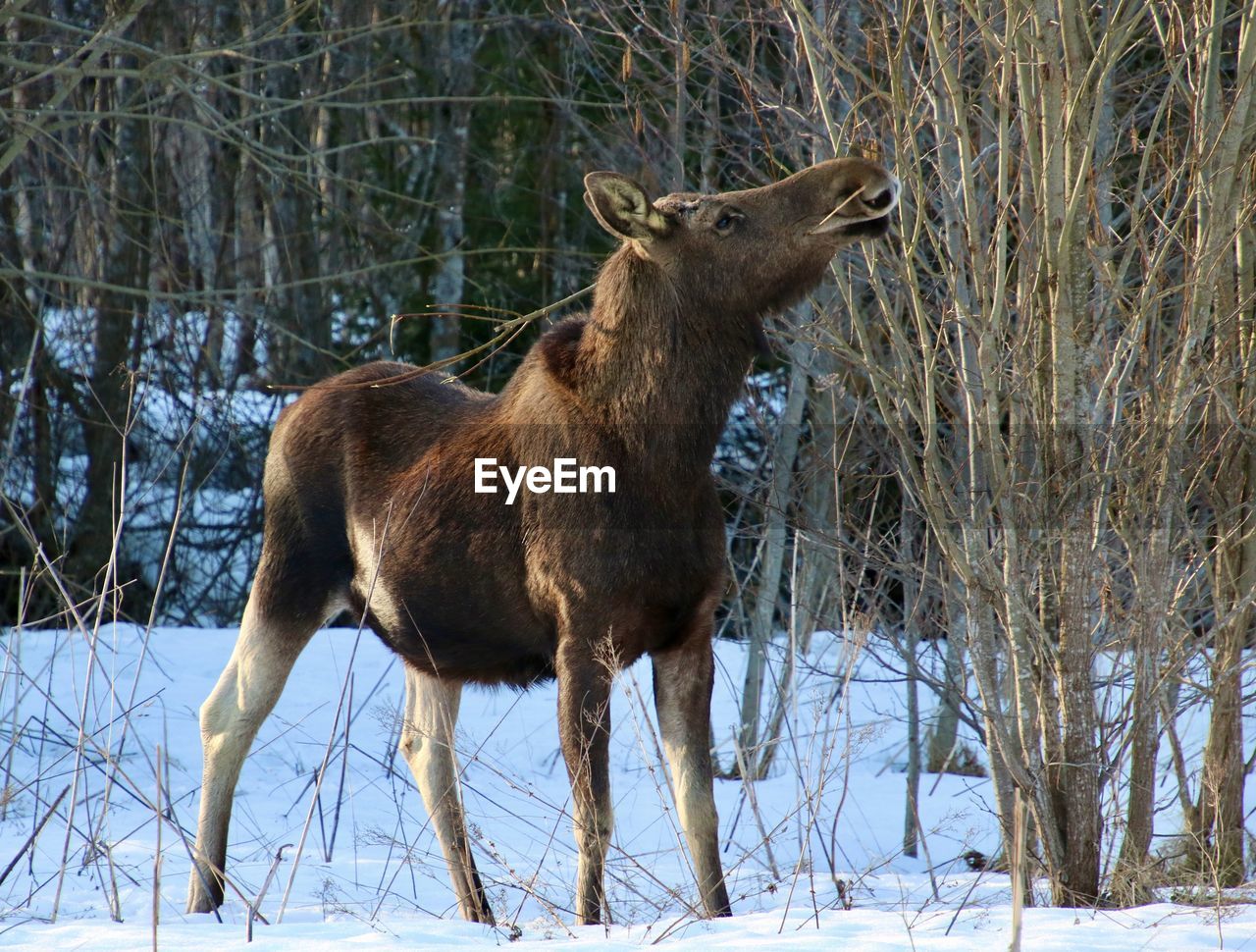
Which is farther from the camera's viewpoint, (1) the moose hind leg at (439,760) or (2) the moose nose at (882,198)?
(1) the moose hind leg at (439,760)

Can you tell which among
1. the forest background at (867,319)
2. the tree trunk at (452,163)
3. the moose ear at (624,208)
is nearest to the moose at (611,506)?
the moose ear at (624,208)

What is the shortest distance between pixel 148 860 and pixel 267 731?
2.63 m

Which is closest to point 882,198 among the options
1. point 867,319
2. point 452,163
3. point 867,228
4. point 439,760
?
point 867,228

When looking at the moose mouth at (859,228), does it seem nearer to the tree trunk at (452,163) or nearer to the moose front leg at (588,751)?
the moose front leg at (588,751)

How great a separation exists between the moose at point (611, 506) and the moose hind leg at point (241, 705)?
4 centimetres

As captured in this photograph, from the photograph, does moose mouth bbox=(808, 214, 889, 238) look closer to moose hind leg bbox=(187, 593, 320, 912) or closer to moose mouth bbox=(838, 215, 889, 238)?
moose mouth bbox=(838, 215, 889, 238)

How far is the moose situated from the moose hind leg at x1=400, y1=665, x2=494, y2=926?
83 millimetres

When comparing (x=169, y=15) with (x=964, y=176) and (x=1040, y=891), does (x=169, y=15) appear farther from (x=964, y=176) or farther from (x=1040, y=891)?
(x=1040, y=891)

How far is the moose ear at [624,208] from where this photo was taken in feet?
13.3

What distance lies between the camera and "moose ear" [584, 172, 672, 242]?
4043 mm

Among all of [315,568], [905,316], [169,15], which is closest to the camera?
[315,568]

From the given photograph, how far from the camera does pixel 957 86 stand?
400 centimetres

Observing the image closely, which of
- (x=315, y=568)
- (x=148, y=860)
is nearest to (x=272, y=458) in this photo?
(x=315, y=568)

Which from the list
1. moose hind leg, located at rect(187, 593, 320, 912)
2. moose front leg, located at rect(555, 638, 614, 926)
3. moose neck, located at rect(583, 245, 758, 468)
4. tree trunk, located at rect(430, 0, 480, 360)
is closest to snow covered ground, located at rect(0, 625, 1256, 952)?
moose front leg, located at rect(555, 638, 614, 926)
